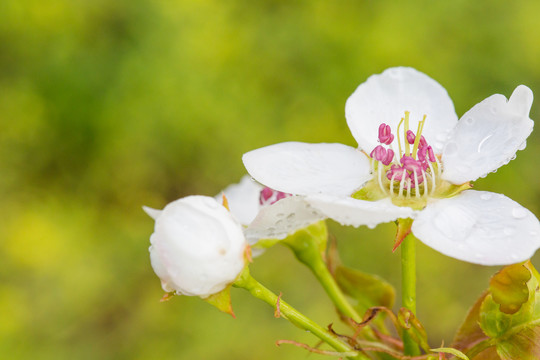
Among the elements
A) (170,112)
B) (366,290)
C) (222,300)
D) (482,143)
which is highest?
(482,143)

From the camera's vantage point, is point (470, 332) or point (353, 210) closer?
point (353, 210)

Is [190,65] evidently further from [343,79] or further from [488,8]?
[488,8]

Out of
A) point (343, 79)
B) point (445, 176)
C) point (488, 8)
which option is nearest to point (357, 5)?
point (343, 79)

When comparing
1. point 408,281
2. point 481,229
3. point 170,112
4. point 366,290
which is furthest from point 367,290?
point 170,112

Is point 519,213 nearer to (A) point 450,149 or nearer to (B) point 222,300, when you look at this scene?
(A) point 450,149

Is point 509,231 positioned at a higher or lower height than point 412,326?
higher

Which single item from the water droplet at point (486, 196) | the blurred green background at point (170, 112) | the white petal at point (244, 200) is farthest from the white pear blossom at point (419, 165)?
the blurred green background at point (170, 112)
